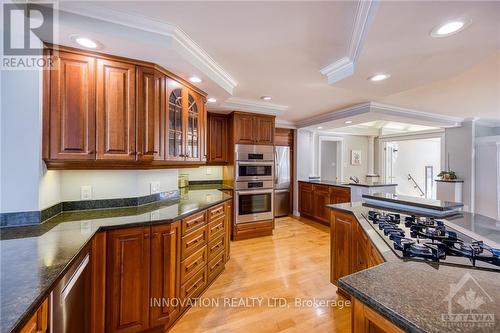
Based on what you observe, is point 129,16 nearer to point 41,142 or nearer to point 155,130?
point 155,130

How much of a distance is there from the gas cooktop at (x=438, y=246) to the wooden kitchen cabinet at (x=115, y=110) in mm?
2029

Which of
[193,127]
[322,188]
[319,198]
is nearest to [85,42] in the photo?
[193,127]

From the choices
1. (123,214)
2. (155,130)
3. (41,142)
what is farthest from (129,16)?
(123,214)

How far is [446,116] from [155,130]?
18.6 ft

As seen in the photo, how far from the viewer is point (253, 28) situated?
1.66 m

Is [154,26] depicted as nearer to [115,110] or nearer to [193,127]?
[115,110]

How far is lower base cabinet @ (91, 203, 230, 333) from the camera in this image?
150 centimetres

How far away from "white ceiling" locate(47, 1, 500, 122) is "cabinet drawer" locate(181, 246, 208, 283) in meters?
1.76

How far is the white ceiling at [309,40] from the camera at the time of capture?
4.27ft

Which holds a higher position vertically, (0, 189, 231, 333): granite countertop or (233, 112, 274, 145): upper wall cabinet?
(233, 112, 274, 145): upper wall cabinet

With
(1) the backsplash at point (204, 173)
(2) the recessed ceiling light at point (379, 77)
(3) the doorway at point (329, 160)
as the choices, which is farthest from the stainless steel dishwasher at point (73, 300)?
(3) the doorway at point (329, 160)

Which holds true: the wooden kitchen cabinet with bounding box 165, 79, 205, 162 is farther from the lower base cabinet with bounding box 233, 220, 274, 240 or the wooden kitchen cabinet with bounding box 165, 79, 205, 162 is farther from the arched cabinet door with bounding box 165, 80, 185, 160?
the lower base cabinet with bounding box 233, 220, 274, 240

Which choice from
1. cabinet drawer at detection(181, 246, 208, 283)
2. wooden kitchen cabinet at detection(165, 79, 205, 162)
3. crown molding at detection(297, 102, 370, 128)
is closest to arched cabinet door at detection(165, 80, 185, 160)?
wooden kitchen cabinet at detection(165, 79, 205, 162)

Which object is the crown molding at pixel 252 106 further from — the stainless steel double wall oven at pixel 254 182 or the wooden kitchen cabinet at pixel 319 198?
the wooden kitchen cabinet at pixel 319 198
